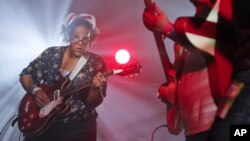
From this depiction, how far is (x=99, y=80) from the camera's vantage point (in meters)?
2.15

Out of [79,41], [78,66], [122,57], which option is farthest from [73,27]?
[122,57]

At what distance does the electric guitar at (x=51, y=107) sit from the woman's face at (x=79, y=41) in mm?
189

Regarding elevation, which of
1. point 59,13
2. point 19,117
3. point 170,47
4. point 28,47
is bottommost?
point 19,117

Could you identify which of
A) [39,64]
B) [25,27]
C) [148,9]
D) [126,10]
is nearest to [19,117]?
[39,64]

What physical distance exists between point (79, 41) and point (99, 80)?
279mm

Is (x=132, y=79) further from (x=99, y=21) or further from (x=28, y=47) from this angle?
(x=28, y=47)

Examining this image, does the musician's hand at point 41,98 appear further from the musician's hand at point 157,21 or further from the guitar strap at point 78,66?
the musician's hand at point 157,21

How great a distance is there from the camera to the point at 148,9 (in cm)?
157

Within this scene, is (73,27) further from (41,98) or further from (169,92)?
(169,92)

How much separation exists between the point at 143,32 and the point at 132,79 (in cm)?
26

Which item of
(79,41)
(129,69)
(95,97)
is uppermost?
(79,41)

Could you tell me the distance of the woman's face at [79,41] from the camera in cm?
226

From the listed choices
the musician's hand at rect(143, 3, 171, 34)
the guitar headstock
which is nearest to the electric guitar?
the guitar headstock

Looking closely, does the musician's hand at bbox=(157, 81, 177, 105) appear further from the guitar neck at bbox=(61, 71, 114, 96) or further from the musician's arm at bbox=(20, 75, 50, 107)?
the musician's arm at bbox=(20, 75, 50, 107)
